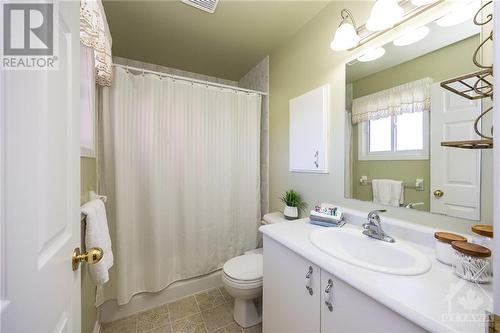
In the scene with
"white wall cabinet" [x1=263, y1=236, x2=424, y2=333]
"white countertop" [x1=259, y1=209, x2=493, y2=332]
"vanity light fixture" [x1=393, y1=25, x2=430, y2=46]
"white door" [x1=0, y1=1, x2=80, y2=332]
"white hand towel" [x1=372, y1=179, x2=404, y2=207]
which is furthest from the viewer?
"white hand towel" [x1=372, y1=179, x2=404, y2=207]

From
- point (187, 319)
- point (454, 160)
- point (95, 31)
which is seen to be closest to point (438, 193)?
point (454, 160)

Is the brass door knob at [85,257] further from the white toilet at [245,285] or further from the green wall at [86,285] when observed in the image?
the white toilet at [245,285]

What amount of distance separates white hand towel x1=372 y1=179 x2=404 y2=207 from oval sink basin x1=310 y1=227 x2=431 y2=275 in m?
0.22

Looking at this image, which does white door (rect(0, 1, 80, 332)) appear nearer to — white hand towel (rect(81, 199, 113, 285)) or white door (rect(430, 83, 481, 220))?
white hand towel (rect(81, 199, 113, 285))

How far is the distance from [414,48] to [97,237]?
1.85 meters

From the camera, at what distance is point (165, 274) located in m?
1.82

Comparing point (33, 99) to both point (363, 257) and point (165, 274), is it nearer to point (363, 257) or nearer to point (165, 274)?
point (363, 257)

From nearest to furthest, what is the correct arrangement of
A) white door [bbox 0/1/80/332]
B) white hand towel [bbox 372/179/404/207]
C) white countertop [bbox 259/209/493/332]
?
white door [bbox 0/1/80/332] < white countertop [bbox 259/209/493/332] < white hand towel [bbox 372/179/404/207]

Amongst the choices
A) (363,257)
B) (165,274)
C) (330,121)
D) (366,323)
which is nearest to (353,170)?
(330,121)

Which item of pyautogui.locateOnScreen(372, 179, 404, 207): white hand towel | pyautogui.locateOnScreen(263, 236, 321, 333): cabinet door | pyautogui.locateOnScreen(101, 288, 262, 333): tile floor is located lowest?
pyautogui.locateOnScreen(101, 288, 262, 333): tile floor

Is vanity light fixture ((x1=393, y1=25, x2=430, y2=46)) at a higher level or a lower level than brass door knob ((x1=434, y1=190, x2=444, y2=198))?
higher

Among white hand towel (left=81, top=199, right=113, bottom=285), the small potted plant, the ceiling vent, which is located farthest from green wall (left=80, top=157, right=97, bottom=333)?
the small potted plant

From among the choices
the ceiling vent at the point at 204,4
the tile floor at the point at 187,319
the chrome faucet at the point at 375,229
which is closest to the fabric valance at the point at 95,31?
the ceiling vent at the point at 204,4

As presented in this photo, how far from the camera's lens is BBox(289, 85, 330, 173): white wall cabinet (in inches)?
60.4
